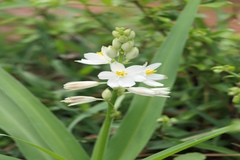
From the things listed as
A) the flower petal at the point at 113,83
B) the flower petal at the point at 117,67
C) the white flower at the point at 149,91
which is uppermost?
the flower petal at the point at 117,67

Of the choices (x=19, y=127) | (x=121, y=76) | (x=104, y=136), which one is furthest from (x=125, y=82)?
(x=19, y=127)

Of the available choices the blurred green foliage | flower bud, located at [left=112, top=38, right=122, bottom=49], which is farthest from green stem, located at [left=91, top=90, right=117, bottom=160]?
the blurred green foliage

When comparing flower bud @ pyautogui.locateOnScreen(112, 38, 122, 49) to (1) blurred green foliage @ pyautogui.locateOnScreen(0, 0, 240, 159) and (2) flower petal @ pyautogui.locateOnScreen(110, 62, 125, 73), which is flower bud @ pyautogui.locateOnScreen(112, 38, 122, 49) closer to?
(2) flower petal @ pyautogui.locateOnScreen(110, 62, 125, 73)

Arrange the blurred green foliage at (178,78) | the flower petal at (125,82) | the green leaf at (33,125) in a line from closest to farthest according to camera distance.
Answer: the flower petal at (125,82)
the green leaf at (33,125)
the blurred green foliage at (178,78)

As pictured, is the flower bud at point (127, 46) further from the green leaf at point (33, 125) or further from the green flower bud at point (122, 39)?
the green leaf at point (33, 125)

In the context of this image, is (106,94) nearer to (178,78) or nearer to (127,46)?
(127,46)

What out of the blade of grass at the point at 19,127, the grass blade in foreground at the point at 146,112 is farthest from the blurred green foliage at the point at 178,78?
the blade of grass at the point at 19,127
